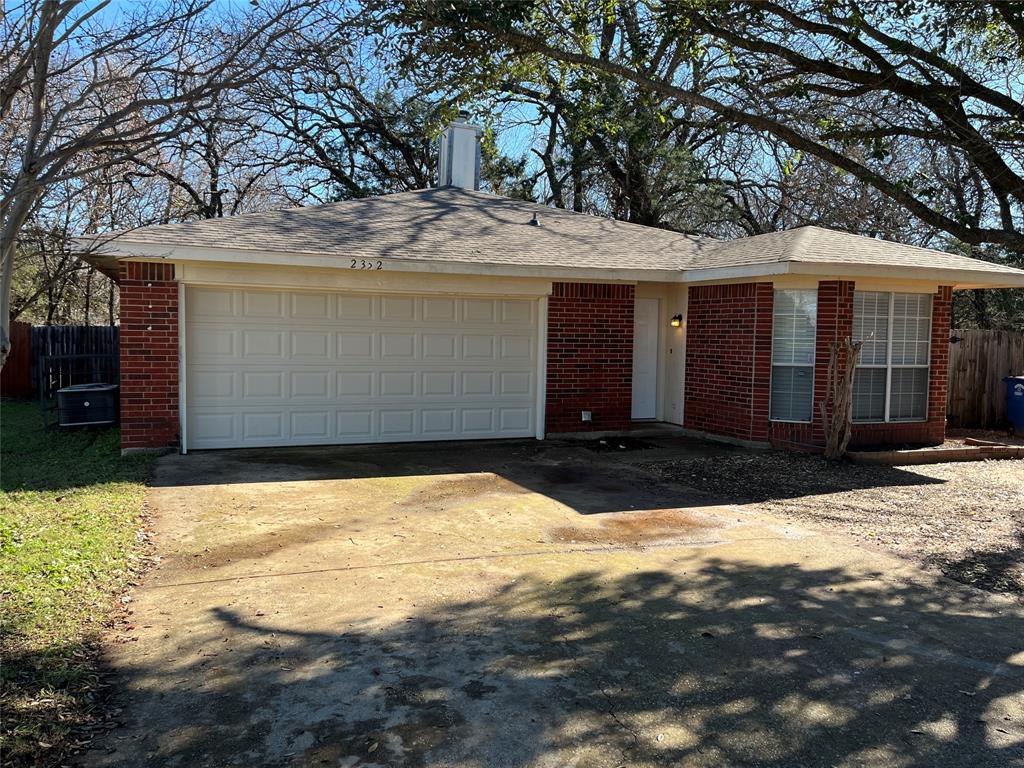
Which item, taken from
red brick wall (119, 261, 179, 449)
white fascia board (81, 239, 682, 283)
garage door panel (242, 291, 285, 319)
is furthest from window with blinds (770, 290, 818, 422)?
red brick wall (119, 261, 179, 449)

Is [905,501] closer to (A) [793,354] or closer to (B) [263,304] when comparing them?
(A) [793,354]

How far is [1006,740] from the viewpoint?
353cm

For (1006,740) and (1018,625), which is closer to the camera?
(1006,740)

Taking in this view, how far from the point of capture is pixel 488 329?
38.4 feet

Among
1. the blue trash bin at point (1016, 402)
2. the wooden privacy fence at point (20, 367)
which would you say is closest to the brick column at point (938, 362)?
the blue trash bin at point (1016, 402)

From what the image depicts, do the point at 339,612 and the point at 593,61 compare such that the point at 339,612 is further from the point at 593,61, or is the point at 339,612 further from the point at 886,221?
the point at 886,221

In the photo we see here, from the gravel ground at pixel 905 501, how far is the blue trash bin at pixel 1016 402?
3612mm

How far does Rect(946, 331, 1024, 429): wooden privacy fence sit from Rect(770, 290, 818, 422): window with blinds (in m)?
5.54

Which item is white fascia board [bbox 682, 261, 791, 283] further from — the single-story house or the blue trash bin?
the blue trash bin

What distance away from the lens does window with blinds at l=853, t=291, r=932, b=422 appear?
11273 mm

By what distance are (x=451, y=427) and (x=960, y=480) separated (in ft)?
22.1

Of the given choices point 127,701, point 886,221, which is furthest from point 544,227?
point 886,221

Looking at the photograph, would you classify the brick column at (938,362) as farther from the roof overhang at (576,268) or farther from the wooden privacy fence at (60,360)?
the wooden privacy fence at (60,360)

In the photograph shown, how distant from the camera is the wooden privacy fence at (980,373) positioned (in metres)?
14.9
